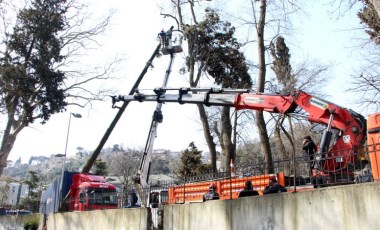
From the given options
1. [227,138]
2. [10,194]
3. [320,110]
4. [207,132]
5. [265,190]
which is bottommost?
[265,190]

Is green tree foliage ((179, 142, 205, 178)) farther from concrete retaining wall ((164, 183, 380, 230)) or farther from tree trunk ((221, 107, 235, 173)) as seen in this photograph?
concrete retaining wall ((164, 183, 380, 230))

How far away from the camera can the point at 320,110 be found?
11984 millimetres

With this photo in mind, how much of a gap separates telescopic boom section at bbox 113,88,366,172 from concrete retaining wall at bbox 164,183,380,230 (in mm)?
1491

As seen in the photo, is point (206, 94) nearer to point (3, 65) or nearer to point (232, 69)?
point (232, 69)

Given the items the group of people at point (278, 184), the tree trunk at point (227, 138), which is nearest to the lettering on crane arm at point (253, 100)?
the group of people at point (278, 184)

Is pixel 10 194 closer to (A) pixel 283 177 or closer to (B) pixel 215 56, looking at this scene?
(B) pixel 215 56

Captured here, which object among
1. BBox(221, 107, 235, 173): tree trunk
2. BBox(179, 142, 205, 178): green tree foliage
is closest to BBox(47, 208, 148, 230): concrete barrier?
BBox(221, 107, 235, 173): tree trunk

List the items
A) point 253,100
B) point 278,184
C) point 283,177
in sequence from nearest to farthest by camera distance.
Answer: point 278,184
point 283,177
point 253,100

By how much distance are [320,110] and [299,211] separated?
4109 millimetres

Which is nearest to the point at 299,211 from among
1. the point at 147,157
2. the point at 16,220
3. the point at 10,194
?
the point at 147,157

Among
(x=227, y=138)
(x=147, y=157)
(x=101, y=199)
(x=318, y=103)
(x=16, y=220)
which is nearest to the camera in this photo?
(x=318, y=103)

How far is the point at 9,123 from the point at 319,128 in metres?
19.6

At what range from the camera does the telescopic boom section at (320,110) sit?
11281 millimetres

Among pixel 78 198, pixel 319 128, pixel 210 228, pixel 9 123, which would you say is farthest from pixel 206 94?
pixel 9 123
